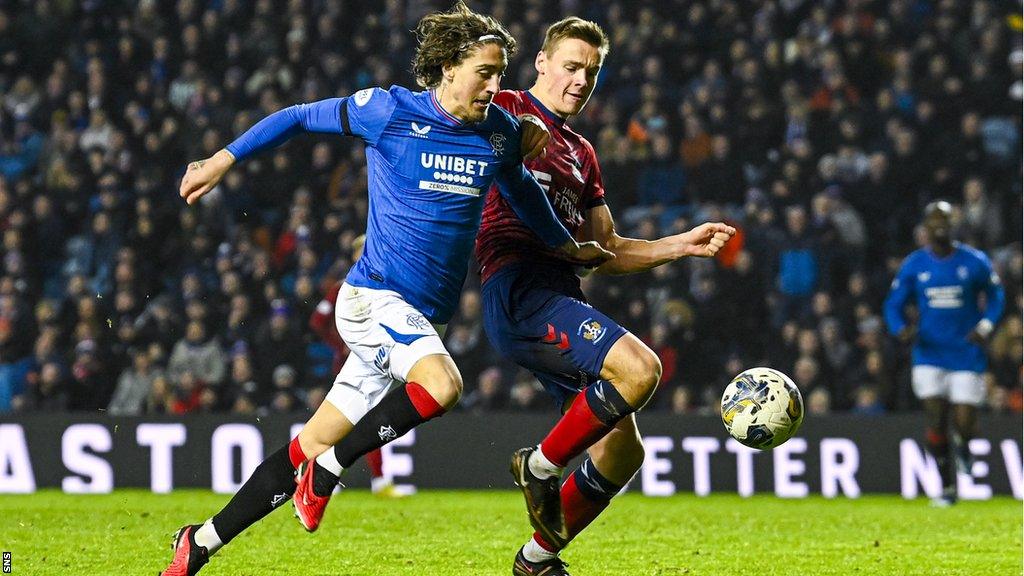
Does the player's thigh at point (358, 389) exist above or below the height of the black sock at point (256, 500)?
above

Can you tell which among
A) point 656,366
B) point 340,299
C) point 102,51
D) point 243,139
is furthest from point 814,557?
point 102,51

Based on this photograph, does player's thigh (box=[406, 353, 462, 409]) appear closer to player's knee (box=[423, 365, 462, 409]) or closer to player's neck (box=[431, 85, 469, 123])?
player's knee (box=[423, 365, 462, 409])

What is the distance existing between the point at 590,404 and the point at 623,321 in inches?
282

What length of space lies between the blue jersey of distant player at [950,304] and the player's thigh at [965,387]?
47mm

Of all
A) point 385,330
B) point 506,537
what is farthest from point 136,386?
point 385,330

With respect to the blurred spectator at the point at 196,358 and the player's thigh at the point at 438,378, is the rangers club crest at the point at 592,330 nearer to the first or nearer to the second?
the player's thigh at the point at 438,378

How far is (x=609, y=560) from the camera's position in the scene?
6.57m

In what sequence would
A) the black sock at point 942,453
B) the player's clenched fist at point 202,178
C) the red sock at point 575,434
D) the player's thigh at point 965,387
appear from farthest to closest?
the player's thigh at point 965,387, the black sock at point 942,453, the red sock at point 575,434, the player's clenched fist at point 202,178

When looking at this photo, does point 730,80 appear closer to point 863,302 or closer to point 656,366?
point 863,302

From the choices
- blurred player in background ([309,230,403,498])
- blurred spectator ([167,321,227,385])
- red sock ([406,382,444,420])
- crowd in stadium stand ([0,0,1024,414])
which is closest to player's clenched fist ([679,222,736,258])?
red sock ([406,382,444,420])

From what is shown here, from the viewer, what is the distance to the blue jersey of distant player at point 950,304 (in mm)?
10156

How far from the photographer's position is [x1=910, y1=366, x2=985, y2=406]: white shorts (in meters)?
10.1

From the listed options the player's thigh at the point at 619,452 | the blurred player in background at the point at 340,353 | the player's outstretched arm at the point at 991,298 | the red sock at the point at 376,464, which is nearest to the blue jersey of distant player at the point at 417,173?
the player's thigh at the point at 619,452

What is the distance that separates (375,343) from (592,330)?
0.82 metres
